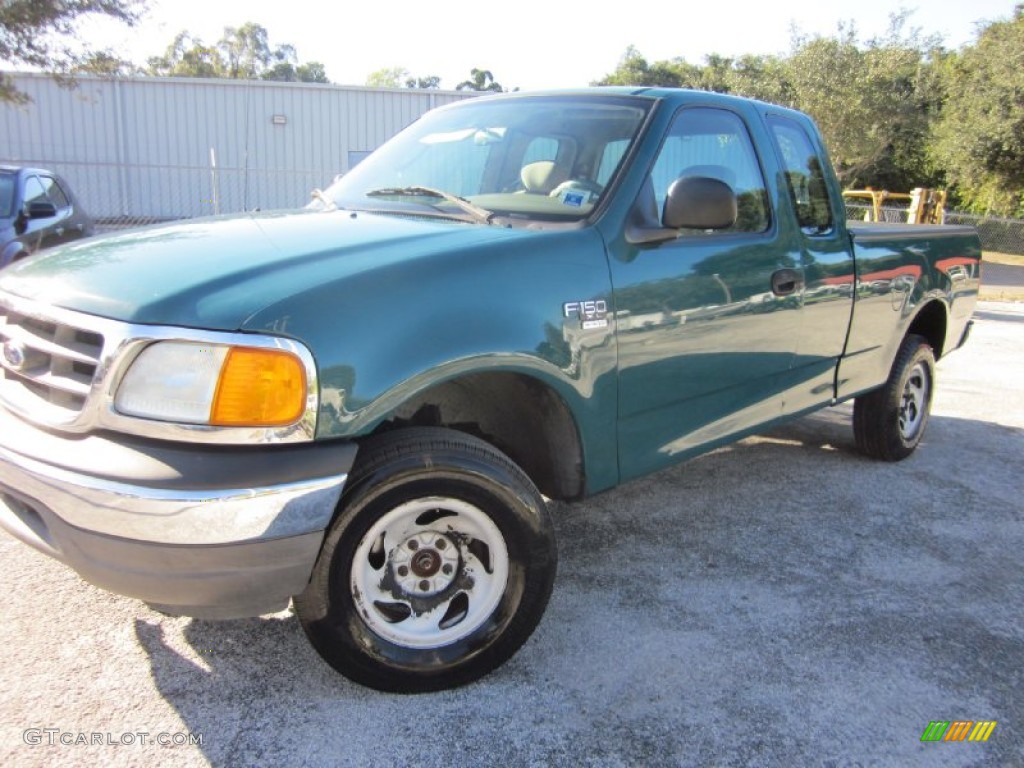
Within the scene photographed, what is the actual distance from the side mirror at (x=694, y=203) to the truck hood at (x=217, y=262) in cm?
62

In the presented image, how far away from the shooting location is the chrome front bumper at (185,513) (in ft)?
6.70

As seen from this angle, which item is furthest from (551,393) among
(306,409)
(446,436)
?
(306,409)

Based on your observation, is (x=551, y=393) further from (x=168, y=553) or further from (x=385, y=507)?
(x=168, y=553)

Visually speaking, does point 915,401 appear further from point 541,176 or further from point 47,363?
point 47,363

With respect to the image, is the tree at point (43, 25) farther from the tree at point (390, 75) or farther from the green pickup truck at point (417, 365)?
the tree at point (390, 75)

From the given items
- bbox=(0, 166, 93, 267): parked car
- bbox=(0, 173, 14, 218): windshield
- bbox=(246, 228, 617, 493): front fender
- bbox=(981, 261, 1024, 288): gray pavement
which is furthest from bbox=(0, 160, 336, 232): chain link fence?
bbox=(246, 228, 617, 493): front fender

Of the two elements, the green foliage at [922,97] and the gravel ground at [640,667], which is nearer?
the gravel ground at [640,667]

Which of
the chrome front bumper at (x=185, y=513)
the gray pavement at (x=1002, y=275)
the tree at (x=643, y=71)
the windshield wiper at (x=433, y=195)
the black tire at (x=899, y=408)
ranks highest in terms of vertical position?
the tree at (x=643, y=71)

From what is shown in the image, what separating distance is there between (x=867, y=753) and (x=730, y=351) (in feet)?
5.20

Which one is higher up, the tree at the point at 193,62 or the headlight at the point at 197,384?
the tree at the point at 193,62

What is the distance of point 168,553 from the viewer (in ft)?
6.80

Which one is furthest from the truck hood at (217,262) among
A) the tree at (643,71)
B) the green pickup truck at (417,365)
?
the tree at (643,71)

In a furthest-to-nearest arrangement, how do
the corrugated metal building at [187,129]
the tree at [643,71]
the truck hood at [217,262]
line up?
1. the tree at [643,71]
2. the corrugated metal building at [187,129]
3. the truck hood at [217,262]

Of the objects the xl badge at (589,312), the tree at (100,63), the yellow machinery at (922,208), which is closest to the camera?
the xl badge at (589,312)
